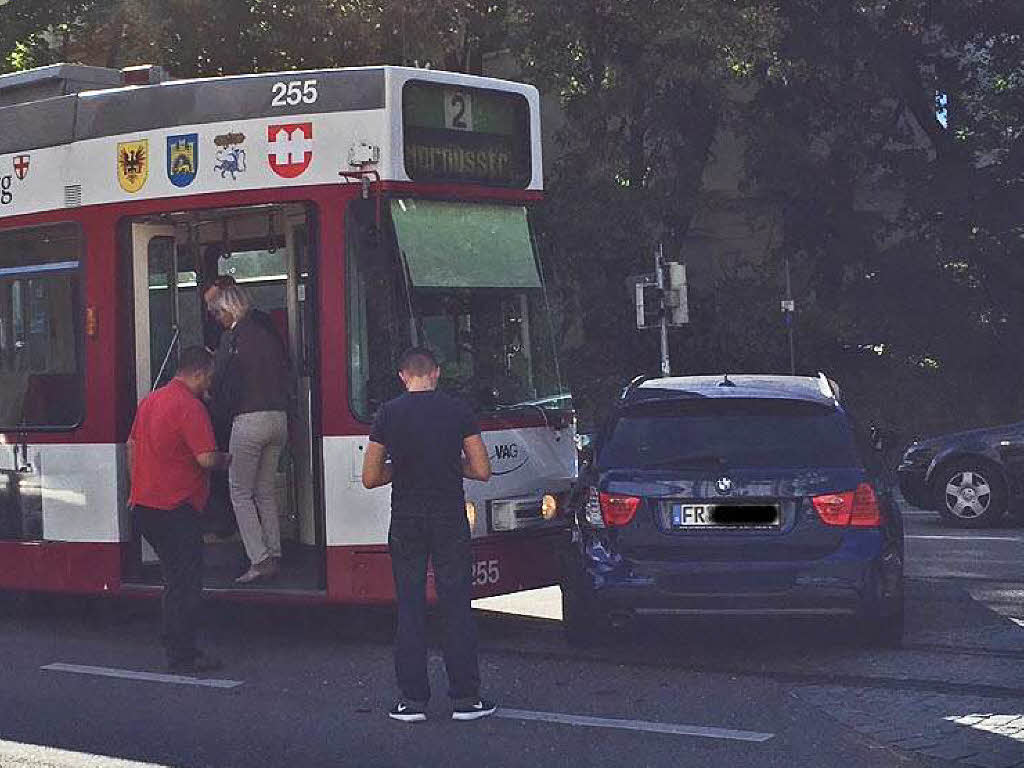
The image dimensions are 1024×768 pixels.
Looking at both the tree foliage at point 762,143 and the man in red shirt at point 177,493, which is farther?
the tree foliage at point 762,143

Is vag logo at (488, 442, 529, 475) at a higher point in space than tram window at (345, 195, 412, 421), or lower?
lower

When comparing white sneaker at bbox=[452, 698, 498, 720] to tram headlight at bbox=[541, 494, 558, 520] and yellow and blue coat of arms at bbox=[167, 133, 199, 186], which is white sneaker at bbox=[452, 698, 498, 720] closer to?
tram headlight at bbox=[541, 494, 558, 520]

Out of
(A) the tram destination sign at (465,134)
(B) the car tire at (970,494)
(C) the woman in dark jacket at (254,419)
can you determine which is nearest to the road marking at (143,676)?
(C) the woman in dark jacket at (254,419)

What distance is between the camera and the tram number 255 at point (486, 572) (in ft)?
33.2

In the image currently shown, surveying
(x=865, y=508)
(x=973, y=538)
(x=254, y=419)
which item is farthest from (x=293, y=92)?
(x=973, y=538)

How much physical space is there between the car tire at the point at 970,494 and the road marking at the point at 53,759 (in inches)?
440

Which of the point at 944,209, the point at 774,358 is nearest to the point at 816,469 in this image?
the point at 774,358

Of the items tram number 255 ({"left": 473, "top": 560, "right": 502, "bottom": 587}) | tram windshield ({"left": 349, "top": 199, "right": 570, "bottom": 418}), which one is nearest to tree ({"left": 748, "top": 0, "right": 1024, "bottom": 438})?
tram windshield ({"left": 349, "top": 199, "right": 570, "bottom": 418})

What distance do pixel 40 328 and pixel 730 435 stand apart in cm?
448

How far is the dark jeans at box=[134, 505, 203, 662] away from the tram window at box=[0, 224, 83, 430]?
177 centimetres

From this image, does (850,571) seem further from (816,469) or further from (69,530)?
(69,530)

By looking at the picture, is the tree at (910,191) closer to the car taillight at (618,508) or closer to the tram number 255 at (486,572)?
the tram number 255 at (486,572)

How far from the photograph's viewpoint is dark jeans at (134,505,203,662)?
380 inches

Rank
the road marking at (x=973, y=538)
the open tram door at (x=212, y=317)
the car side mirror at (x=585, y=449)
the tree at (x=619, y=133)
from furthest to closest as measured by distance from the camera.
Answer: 1. the tree at (x=619, y=133)
2. the road marking at (x=973, y=538)
3. the open tram door at (x=212, y=317)
4. the car side mirror at (x=585, y=449)
